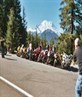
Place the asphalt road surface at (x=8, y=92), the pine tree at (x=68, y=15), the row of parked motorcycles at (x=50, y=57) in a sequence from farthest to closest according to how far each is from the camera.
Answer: the pine tree at (x=68, y=15)
the row of parked motorcycles at (x=50, y=57)
the asphalt road surface at (x=8, y=92)

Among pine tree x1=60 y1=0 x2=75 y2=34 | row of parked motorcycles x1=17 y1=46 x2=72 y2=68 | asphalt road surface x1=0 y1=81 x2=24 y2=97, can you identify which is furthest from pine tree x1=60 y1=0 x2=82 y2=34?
asphalt road surface x1=0 y1=81 x2=24 y2=97

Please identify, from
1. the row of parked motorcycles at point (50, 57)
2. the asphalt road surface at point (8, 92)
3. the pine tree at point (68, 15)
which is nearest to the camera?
the asphalt road surface at point (8, 92)

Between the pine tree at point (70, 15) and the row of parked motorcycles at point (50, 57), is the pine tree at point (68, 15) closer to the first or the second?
the pine tree at point (70, 15)

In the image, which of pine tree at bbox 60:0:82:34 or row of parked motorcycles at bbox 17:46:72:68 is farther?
pine tree at bbox 60:0:82:34

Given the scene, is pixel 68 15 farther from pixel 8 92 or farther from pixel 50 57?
pixel 8 92

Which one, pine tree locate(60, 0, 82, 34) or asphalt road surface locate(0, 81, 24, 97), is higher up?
pine tree locate(60, 0, 82, 34)

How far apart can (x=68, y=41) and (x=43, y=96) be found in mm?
40891

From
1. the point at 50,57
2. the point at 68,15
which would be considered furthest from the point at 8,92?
the point at 68,15

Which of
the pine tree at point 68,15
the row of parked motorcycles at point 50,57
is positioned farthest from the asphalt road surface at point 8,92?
the pine tree at point 68,15

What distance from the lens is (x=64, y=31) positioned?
2223 inches

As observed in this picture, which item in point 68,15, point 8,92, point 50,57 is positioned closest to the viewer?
point 8,92

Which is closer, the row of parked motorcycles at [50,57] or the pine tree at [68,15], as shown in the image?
the row of parked motorcycles at [50,57]

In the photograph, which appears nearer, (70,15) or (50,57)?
(50,57)

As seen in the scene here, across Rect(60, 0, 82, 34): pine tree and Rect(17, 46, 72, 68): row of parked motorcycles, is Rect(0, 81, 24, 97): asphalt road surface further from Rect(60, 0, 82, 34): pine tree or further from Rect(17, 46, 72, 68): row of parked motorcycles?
Rect(60, 0, 82, 34): pine tree
